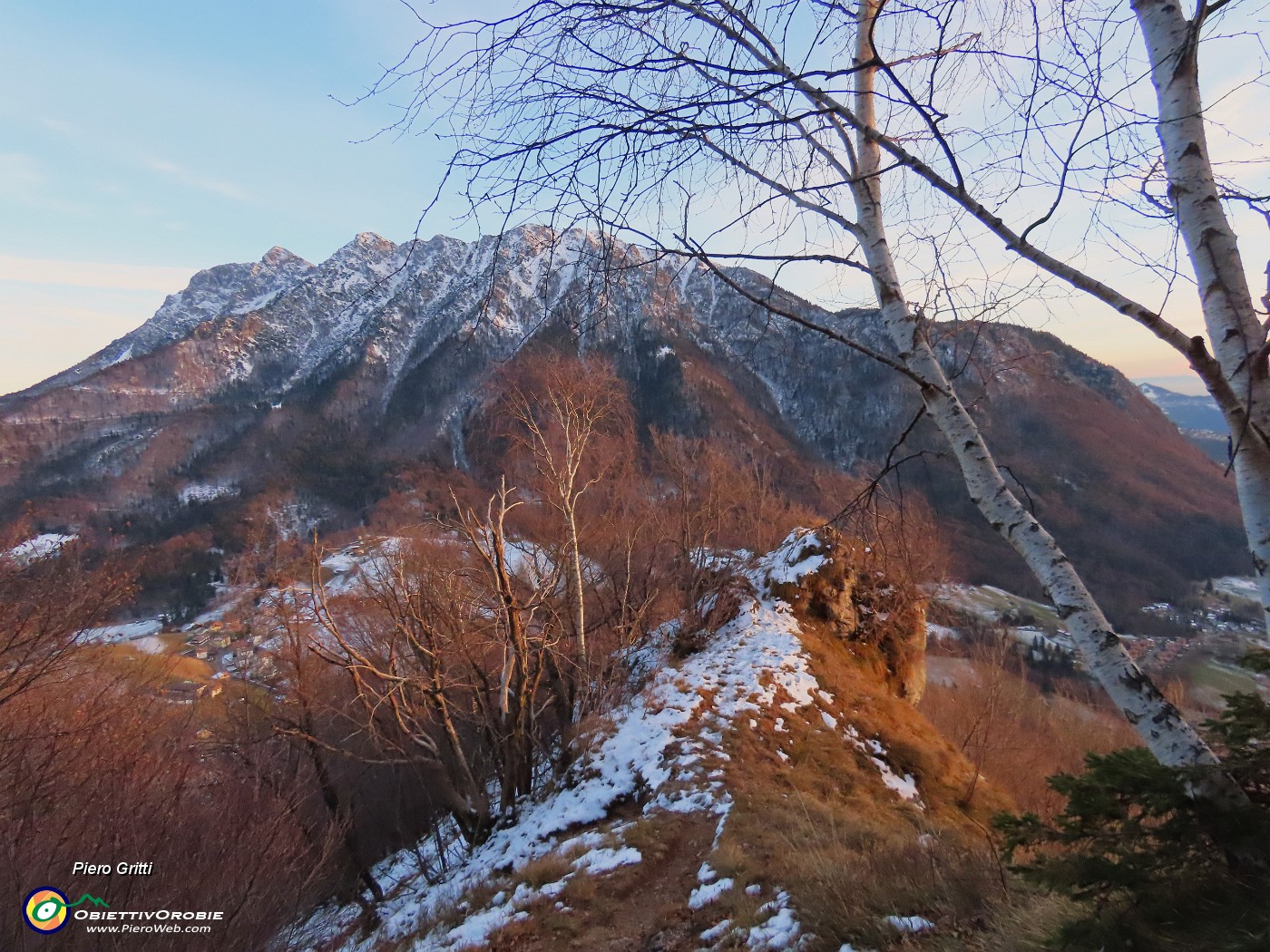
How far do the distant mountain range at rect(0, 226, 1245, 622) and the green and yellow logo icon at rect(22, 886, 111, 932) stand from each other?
5.22 m

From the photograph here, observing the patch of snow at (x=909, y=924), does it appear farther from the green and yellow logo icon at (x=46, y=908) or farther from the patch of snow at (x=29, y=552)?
the patch of snow at (x=29, y=552)

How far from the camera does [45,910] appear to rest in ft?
14.5

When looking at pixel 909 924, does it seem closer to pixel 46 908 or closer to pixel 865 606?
pixel 46 908

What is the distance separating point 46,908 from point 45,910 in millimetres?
14

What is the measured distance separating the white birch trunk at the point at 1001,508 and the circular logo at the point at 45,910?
697 centimetres

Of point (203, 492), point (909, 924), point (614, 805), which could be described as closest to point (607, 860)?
point (614, 805)

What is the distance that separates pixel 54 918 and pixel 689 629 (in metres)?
10.2

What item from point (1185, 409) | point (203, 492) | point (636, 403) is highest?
point (203, 492)

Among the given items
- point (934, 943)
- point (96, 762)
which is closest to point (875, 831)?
point (934, 943)

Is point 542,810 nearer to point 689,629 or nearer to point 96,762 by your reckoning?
point 689,629

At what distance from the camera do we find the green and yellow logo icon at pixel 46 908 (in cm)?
434

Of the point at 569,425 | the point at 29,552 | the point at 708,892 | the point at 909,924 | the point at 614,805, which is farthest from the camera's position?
the point at 569,425

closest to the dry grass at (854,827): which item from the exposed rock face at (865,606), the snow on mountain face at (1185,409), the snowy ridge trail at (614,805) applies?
the snowy ridge trail at (614,805)

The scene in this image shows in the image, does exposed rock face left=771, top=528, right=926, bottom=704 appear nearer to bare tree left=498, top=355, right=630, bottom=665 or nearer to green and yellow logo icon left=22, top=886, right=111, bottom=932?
bare tree left=498, top=355, right=630, bottom=665
